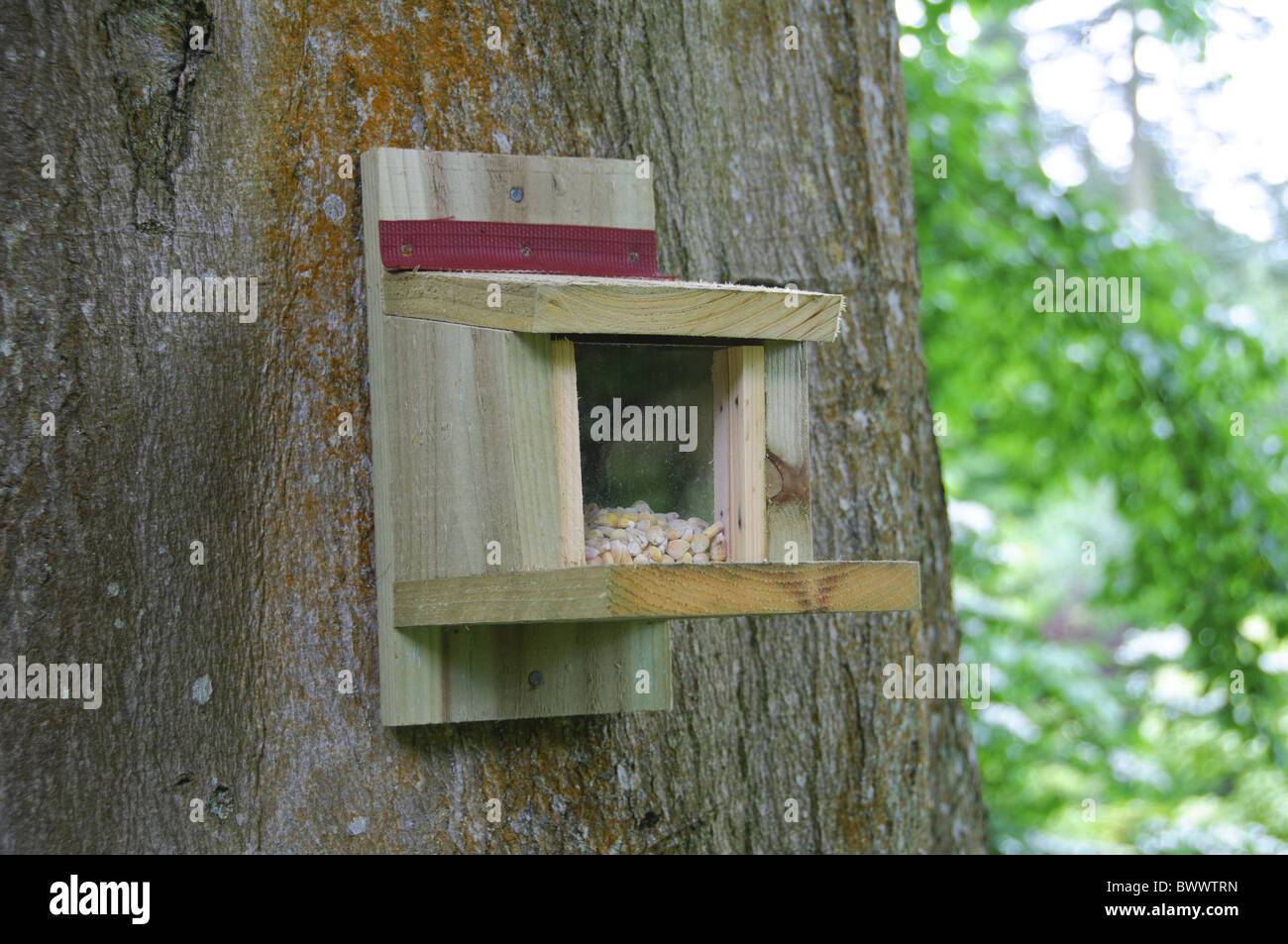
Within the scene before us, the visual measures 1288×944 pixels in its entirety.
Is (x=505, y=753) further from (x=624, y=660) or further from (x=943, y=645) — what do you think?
(x=943, y=645)

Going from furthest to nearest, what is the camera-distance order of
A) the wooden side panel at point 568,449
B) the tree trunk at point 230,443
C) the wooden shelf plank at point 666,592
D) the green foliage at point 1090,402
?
the green foliage at point 1090,402 < the tree trunk at point 230,443 < the wooden side panel at point 568,449 < the wooden shelf plank at point 666,592

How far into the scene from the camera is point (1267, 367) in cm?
399

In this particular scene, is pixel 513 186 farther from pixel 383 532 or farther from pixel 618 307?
pixel 383 532

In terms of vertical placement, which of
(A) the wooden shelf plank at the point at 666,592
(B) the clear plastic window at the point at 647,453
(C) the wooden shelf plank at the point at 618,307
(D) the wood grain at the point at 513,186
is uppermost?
(D) the wood grain at the point at 513,186

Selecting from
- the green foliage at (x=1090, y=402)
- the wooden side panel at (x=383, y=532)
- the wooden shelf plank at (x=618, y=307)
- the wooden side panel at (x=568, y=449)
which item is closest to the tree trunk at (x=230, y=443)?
the wooden side panel at (x=383, y=532)

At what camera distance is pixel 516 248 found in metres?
1.74

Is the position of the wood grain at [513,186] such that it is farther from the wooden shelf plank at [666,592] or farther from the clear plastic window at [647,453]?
the wooden shelf plank at [666,592]

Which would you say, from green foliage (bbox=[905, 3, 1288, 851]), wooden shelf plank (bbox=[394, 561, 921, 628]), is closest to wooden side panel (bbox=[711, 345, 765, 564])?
wooden shelf plank (bbox=[394, 561, 921, 628])

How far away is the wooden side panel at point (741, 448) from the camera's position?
1584 millimetres

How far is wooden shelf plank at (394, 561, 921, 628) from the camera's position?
4.48 feet

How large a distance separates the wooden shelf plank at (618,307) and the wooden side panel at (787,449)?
0.06 metres

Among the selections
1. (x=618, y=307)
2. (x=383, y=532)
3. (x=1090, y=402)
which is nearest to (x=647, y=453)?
(x=618, y=307)

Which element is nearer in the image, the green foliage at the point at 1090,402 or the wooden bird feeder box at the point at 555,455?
the wooden bird feeder box at the point at 555,455

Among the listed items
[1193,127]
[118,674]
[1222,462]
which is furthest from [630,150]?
[1193,127]
